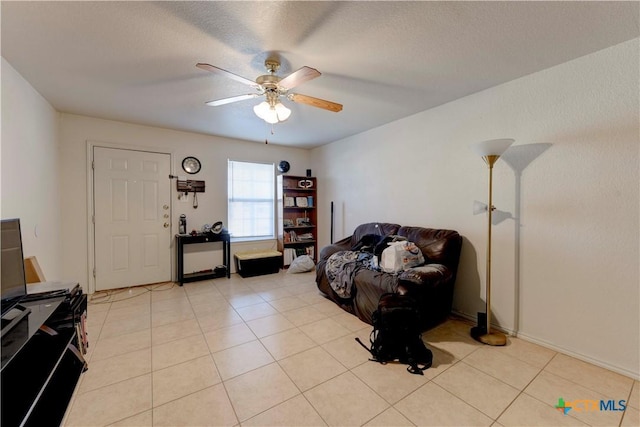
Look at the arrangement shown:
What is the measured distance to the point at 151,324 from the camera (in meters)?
2.73

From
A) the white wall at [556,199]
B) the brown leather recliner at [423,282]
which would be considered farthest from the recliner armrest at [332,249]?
the white wall at [556,199]

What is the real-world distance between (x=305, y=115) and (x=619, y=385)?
3746mm

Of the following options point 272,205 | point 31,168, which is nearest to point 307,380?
point 31,168

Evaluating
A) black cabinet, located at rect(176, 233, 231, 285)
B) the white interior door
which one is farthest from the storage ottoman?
the white interior door

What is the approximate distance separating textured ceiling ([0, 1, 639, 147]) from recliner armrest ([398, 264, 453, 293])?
182 cm

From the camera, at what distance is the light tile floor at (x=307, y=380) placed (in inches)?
61.1

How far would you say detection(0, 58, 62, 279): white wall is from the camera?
2.16 meters

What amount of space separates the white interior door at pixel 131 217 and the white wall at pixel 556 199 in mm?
3909

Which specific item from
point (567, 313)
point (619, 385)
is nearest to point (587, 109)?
point (567, 313)

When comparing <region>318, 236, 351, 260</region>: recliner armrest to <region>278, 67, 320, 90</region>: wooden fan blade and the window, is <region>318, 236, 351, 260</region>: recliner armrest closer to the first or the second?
the window

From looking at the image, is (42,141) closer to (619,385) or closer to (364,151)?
(364,151)

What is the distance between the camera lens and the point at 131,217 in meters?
3.89

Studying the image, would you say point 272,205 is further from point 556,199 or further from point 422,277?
point 556,199

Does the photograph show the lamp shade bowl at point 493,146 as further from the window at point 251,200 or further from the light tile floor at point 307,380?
the window at point 251,200
